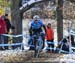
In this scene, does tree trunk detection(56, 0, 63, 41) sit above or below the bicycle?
above

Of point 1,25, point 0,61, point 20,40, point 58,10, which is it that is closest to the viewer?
point 0,61

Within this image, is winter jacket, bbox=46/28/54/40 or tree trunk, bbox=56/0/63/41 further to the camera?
tree trunk, bbox=56/0/63/41

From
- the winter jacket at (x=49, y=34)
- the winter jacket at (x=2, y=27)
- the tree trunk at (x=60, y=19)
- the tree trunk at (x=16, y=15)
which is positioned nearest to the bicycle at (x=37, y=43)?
the winter jacket at (x=49, y=34)

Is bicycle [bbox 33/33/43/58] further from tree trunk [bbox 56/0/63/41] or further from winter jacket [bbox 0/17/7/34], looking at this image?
tree trunk [bbox 56/0/63/41]

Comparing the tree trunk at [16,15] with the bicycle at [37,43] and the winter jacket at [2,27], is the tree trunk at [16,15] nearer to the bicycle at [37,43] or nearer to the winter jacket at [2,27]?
the winter jacket at [2,27]

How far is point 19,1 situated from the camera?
1858 centimetres

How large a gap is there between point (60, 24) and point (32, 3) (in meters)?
1.90

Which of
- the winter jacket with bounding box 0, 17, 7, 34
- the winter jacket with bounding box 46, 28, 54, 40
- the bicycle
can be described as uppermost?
the winter jacket with bounding box 0, 17, 7, 34

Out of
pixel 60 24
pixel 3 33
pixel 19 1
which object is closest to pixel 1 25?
pixel 3 33

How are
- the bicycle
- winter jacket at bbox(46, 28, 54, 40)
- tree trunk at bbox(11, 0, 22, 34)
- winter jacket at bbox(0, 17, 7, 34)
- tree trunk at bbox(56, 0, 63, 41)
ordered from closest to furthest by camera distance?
the bicycle
winter jacket at bbox(0, 17, 7, 34)
winter jacket at bbox(46, 28, 54, 40)
tree trunk at bbox(11, 0, 22, 34)
tree trunk at bbox(56, 0, 63, 41)

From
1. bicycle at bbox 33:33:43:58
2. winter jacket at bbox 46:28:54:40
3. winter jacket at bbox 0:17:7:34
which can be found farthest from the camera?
winter jacket at bbox 46:28:54:40

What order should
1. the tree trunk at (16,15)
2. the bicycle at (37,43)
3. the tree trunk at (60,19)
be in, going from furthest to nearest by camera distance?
the tree trunk at (60,19) < the tree trunk at (16,15) < the bicycle at (37,43)

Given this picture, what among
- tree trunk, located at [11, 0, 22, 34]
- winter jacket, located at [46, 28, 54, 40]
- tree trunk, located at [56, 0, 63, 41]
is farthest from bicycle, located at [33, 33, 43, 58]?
tree trunk, located at [56, 0, 63, 41]

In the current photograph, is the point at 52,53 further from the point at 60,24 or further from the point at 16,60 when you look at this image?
the point at 60,24
